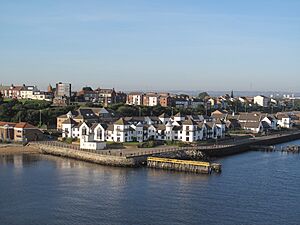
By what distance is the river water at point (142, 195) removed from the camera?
59.9 feet

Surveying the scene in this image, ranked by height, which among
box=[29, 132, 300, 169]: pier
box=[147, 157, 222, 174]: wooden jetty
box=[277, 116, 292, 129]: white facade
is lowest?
box=[147, 157, 222, 174]: wooden jetty

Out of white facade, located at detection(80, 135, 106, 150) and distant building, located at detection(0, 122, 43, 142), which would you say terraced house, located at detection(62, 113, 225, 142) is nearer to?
white facade, located at detection(80, 135, 106, 150)

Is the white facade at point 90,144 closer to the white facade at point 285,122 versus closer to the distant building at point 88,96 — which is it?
the white facade at point 285,122

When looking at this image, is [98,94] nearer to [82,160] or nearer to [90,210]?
[82,160]

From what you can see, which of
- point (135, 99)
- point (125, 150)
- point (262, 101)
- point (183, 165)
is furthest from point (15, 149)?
point (262, 101)

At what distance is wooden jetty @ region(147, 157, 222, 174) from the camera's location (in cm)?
2809

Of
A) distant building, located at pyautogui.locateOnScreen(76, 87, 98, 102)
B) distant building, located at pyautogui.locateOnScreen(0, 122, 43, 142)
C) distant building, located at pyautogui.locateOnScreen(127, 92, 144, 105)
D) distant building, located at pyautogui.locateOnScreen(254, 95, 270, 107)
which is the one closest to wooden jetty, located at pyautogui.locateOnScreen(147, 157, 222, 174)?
distant building, located at pyautogui.locateOnScreen(0, 122, 43, 142)

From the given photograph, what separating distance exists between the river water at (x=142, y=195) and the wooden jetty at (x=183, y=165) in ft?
2.76

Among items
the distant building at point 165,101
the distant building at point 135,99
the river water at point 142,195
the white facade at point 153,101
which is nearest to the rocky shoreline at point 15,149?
the river water at point 142,195

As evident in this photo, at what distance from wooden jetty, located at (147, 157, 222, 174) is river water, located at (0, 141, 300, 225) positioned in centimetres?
84

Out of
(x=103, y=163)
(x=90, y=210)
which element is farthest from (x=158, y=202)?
(x=103, y=163)

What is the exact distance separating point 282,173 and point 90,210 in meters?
14.1

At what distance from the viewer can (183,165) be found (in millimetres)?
28797

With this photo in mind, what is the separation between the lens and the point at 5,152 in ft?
115
